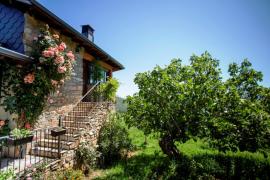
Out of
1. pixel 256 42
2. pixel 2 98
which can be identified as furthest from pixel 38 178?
pixel 256 42

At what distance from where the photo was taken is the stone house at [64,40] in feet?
19.0

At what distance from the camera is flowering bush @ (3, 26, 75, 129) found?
5.08m

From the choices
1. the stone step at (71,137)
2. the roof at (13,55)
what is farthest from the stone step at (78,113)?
the roof at (13,55)

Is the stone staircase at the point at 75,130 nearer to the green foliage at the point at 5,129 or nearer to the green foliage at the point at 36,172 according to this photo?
the green foliage at the point at 36,172

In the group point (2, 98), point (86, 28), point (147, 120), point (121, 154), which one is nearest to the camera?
point (2, 98)

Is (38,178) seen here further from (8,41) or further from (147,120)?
(8,41)

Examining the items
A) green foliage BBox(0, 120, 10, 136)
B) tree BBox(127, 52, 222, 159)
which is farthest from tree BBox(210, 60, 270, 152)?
green foliage BBox(0, 120, 10, 136)

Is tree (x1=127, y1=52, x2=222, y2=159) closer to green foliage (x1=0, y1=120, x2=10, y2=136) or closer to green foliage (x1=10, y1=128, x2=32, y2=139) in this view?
green foliage (x1=10, y1=128, x2=32, y2=139)

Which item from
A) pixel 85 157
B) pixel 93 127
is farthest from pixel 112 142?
pixel 85 157

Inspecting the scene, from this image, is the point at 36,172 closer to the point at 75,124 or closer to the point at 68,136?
the point at 68,136

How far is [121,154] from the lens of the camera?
306 inches

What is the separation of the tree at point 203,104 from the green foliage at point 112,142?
4.56 feet

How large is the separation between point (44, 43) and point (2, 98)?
203 cm

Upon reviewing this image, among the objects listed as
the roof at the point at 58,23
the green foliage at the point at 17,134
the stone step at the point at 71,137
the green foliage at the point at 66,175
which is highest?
the roof at the point at 58,23
